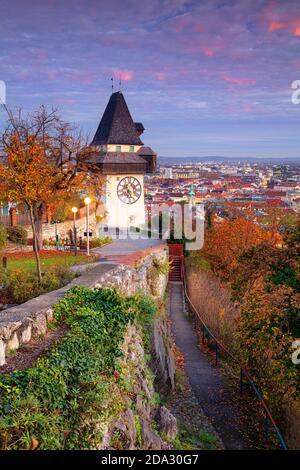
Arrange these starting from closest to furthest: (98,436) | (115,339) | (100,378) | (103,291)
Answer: (98,436) < (100,378) < (115,339) < (103,291)

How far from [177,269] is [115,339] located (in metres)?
16.3

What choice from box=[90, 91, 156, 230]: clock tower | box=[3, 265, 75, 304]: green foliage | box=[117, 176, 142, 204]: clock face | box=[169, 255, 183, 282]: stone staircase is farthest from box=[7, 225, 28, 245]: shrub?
box=[117, 176, 142, 204]: clock face

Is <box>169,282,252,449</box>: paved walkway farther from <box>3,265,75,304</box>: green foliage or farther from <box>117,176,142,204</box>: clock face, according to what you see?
<box>117,176,142,204</box>: clock face

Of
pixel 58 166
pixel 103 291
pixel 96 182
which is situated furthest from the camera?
pixel 96 182

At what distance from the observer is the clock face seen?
31.2m

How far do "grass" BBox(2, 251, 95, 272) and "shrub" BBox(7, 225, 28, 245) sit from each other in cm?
237

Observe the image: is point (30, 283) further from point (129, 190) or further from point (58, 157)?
point (129, 190)

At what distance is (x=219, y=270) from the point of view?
24156mm

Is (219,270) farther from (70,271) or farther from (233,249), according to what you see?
(70,271)

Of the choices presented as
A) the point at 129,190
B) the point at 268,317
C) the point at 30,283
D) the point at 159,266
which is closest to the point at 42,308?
the point at 30,283

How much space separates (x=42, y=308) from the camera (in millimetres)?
7312

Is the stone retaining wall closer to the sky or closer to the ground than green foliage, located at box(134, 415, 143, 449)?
closer to the sky

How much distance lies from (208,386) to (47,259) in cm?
864
